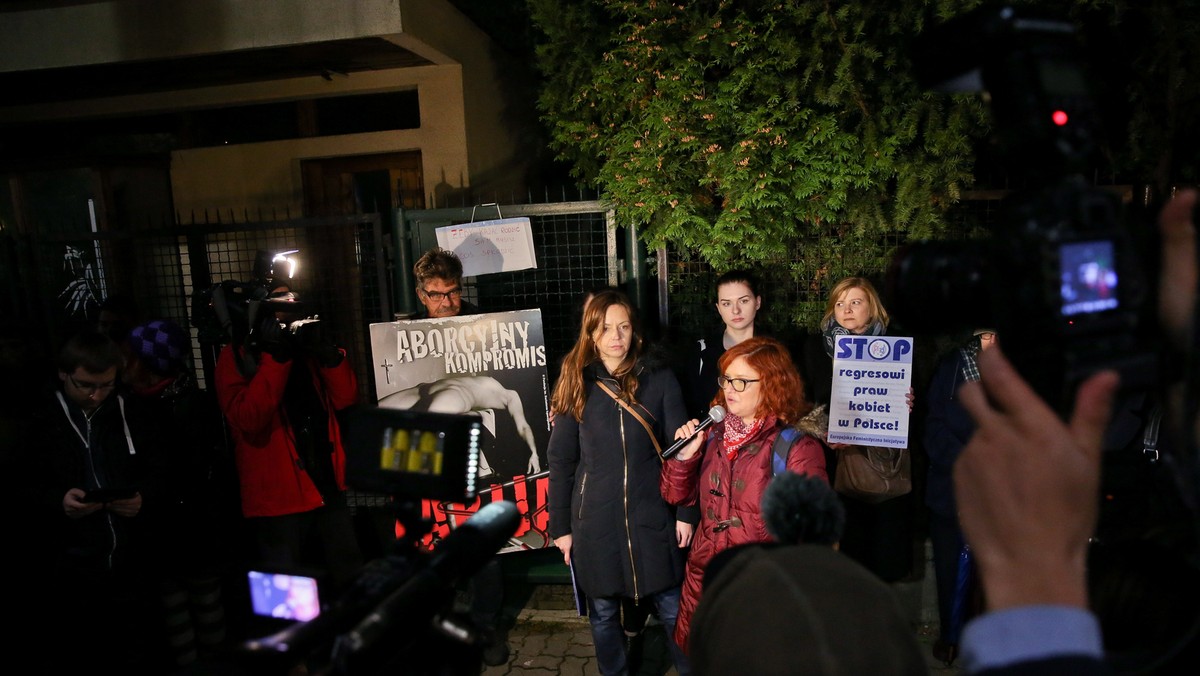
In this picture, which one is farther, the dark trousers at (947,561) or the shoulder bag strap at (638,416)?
the dark trousers at (947,561)

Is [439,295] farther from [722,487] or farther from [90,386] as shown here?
[722,487]

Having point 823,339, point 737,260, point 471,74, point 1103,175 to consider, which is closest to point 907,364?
point 823,339

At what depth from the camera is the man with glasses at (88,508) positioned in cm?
337

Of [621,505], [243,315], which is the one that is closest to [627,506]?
[621,505]

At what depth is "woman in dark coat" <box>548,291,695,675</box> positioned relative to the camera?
11.7 feet

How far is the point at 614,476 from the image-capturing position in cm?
356

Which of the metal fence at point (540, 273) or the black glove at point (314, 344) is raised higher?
the metal fence at point (540, 273)

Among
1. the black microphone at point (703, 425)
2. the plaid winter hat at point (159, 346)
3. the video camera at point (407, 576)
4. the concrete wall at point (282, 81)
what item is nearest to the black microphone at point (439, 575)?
the video camera at point (407, 576)

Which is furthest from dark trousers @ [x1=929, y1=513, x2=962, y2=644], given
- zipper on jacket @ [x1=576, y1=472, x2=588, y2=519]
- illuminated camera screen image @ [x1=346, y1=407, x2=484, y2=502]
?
illuminated camera screen image @ [x1=346, y1=407, x2=484, y2=502]

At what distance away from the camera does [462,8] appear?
7496 millimetres

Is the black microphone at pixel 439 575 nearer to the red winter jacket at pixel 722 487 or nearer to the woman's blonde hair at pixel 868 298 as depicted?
the red winter jacket at pixel 722 487

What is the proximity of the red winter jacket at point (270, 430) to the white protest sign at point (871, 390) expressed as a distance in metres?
2.61

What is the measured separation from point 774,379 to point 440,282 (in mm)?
2235

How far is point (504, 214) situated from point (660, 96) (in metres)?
1.29
